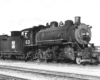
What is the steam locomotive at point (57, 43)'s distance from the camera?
603 inches

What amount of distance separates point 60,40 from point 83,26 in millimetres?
2251

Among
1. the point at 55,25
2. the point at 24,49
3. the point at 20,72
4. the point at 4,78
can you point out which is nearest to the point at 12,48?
the point at 24,49

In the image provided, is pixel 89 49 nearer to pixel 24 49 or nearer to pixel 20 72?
pixel 20 72

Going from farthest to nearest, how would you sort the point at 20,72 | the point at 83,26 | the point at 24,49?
the point at 24,49 → the point at 83,26 → the point at 20,72

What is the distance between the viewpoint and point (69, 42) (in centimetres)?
1567

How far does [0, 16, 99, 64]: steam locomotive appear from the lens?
15.3 m

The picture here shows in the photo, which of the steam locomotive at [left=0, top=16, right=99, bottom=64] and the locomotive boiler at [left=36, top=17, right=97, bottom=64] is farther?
the steam locomotive at [left=0, top=16, right=99, bottom=64]

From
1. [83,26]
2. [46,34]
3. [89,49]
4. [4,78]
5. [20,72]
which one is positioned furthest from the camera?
[46,34]

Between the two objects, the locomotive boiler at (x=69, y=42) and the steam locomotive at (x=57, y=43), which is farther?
the steam locomotive at (x=57, y=43)

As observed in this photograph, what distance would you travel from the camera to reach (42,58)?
18.0 metres

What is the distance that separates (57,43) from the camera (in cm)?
1667

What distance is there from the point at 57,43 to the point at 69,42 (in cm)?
137

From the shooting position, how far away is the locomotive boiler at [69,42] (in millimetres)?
15075

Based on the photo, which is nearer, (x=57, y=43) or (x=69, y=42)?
(x=69, y=42)
